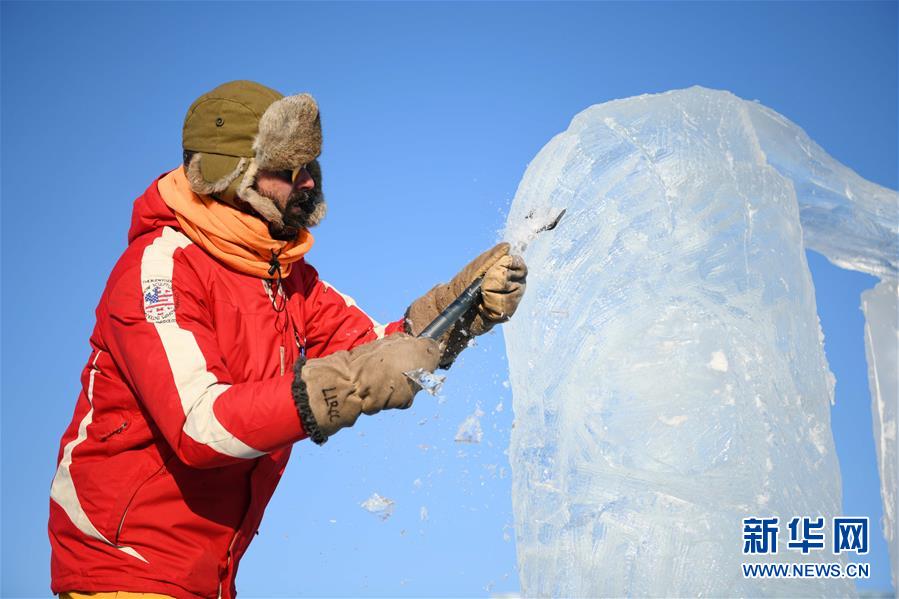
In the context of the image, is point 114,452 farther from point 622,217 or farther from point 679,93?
point 679,93

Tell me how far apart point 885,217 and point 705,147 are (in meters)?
1.09

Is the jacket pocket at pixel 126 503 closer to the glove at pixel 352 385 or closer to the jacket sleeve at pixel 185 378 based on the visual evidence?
the jacket sleeve at pixel 185 378

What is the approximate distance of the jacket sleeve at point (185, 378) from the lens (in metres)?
2.50

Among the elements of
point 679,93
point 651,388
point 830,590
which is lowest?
point 830,590

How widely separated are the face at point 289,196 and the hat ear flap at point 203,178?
0.27 feet

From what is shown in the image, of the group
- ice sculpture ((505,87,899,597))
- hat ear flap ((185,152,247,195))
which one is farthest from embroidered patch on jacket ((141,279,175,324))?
ice sculpture ((505,87,899,597))

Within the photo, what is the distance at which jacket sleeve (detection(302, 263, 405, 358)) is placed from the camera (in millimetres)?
3541

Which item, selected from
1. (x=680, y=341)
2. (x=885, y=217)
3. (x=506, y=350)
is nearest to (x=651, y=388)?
(x=680, y=341)

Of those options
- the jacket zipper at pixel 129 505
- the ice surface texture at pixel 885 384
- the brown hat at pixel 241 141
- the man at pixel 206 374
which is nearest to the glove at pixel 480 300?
the man at pixel 206 374

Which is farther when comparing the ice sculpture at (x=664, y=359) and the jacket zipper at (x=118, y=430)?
the ice sculpture at (x=664, y=359)

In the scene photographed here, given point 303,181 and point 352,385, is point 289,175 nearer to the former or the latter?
point 303,181

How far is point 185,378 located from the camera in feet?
8.47

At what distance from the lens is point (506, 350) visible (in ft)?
11.7

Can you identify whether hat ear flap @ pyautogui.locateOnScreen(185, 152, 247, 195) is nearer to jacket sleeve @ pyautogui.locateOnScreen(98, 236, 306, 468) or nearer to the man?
the man
